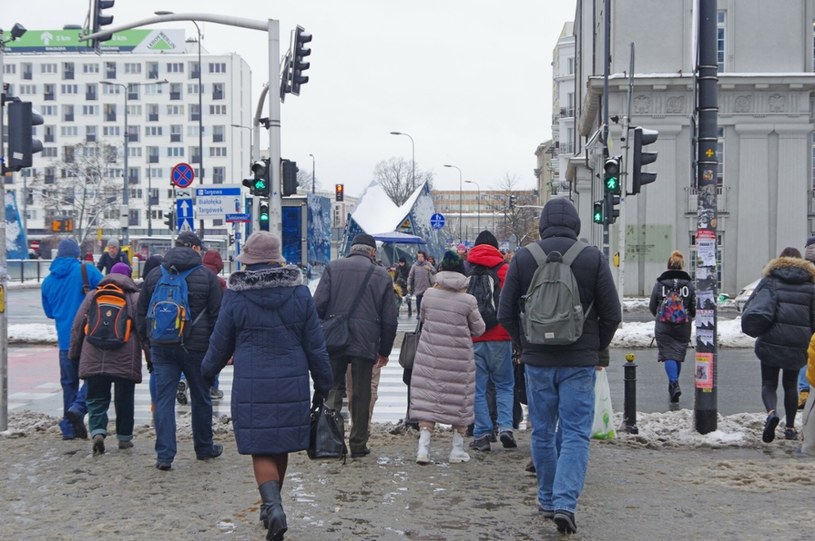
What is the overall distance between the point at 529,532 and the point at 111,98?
121 metres

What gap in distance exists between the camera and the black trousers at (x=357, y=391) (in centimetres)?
900

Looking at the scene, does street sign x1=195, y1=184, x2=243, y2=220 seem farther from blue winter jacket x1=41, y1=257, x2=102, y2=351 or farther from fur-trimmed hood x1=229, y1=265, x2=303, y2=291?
fur-trimmed hood x1=229, y1=265, x2=303, y2=291

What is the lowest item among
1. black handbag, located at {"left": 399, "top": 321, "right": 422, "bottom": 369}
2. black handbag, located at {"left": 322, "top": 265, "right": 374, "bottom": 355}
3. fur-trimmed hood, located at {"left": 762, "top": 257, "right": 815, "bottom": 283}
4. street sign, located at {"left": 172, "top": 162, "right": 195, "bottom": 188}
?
black handbag, located at {"left": 399, "top": 321, "right": 422, "bottom": 369}

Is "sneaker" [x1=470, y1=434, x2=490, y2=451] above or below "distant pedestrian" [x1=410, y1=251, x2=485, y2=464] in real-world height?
below

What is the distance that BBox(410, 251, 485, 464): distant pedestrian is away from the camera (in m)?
9.00

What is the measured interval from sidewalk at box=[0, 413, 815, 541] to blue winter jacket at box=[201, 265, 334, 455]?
2.31 feet

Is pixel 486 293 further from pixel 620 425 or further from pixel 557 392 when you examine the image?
pixel 557 392

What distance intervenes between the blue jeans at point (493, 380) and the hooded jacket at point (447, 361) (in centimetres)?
58

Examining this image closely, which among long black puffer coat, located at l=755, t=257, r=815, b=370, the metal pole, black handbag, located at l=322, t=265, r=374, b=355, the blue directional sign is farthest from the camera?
the blue directional sign

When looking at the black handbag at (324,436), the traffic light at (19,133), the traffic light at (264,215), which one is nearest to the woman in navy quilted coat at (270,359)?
the black handbag at (324,436)

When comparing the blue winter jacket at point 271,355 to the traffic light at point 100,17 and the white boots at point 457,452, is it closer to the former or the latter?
the white boots at point 457,452

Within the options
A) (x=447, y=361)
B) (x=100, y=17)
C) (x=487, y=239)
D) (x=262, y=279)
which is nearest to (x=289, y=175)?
(x=100, y=17)

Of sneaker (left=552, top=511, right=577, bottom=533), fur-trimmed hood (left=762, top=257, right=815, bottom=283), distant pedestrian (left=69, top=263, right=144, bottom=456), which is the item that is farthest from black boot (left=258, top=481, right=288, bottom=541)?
fur-trimmed hood (left=762, top=257, right=815, bottom=283)

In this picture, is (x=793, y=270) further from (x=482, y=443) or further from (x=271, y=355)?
(x=271, y=355)
